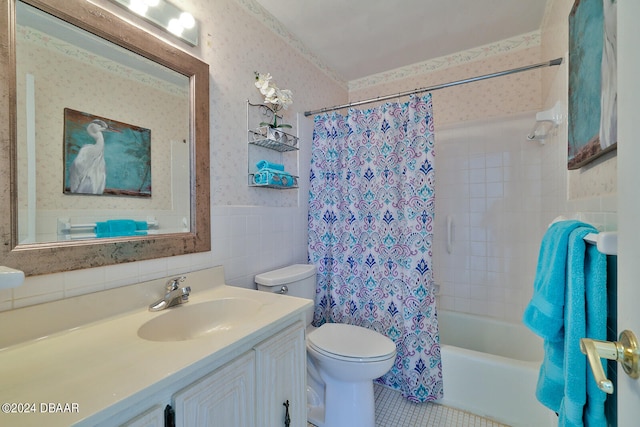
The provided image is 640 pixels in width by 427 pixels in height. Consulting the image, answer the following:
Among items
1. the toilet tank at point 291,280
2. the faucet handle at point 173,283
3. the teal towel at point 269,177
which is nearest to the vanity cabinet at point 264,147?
the teal towel at point 269,177

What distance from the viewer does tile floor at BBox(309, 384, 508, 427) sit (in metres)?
1.50

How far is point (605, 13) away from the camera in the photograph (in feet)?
2.41

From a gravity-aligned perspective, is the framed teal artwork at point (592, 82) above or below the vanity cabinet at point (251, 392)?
above

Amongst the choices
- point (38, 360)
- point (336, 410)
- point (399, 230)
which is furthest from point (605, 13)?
point (336, 410)

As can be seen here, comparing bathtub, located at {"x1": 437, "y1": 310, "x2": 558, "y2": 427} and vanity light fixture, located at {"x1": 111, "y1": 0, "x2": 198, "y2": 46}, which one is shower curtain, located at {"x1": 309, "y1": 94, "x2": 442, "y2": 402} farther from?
vanity light fixture, located at {"x1": 111, "y1": 0, "x2": 198, "y2": 46}

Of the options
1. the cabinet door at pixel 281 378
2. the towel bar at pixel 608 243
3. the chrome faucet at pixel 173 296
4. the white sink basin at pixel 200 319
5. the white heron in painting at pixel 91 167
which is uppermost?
the white heron in painting at pixel 91 167

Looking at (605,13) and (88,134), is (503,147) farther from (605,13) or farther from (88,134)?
(88,134)

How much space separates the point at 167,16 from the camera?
1183mm

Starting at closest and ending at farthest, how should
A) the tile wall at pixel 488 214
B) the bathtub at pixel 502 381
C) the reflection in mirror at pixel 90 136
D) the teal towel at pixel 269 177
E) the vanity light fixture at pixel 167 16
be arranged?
the reflection in mirror at pixel 90 136 < the vanity light fixture at pixel 167 16 < the bathtub at pixel 502 381 < the teal towel at pixel 269 177 < the tile wall at pixel 488 214

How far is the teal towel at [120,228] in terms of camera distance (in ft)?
3.22

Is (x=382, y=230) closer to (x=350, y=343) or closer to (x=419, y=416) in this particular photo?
(x=350, y=343)

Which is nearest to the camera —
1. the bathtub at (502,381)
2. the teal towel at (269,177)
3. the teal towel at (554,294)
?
the teal towel at (554,294)

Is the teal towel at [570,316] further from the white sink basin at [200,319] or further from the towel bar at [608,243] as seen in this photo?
the white sink basin at [200,319]

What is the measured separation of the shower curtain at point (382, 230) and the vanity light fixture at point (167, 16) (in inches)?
38.5
